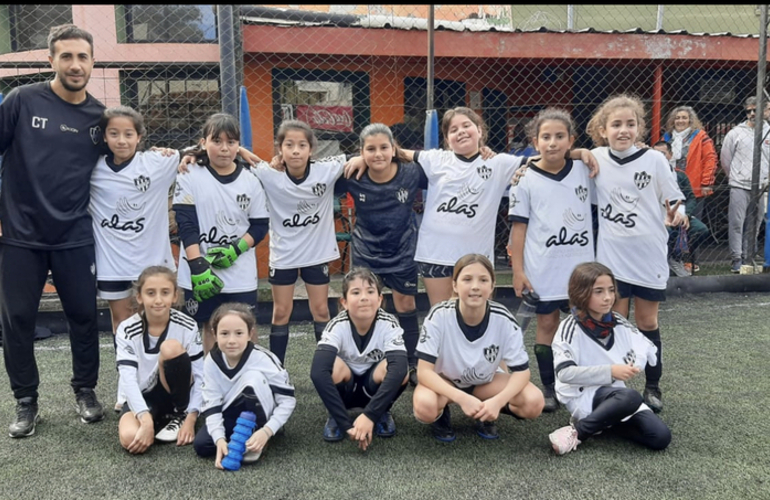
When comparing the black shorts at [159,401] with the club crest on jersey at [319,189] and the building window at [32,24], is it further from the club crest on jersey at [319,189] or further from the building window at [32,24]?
the building window at [32,24]

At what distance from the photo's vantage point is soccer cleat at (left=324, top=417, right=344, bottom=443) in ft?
8.98

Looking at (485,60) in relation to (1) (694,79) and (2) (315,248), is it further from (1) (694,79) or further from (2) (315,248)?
(2) (315,248)

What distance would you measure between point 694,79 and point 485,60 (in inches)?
121

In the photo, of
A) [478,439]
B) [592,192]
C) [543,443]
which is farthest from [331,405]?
[592,192]

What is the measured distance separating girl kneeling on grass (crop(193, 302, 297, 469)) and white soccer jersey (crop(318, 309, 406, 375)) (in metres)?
0.29

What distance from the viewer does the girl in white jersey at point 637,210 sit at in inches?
121

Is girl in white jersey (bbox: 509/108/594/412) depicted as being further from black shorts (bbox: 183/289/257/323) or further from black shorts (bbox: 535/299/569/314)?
black shorts (bbox: 183/289/257/323)

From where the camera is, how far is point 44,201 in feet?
9.29

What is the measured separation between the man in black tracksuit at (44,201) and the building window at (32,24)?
17.7ft

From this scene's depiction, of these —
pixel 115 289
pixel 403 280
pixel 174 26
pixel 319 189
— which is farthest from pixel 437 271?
pixel 174 26

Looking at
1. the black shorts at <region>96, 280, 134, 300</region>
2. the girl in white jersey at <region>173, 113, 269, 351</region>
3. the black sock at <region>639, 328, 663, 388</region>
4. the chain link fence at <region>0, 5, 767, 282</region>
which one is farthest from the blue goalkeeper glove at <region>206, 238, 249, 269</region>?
the chain link fence at <region>0, 5, 767, 282</region>

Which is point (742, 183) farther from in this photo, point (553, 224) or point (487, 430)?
point (487, 430)

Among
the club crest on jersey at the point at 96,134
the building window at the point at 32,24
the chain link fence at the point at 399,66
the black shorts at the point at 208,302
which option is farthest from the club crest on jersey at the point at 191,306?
the building window at the point at 32,24

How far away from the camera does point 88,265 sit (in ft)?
9.83
